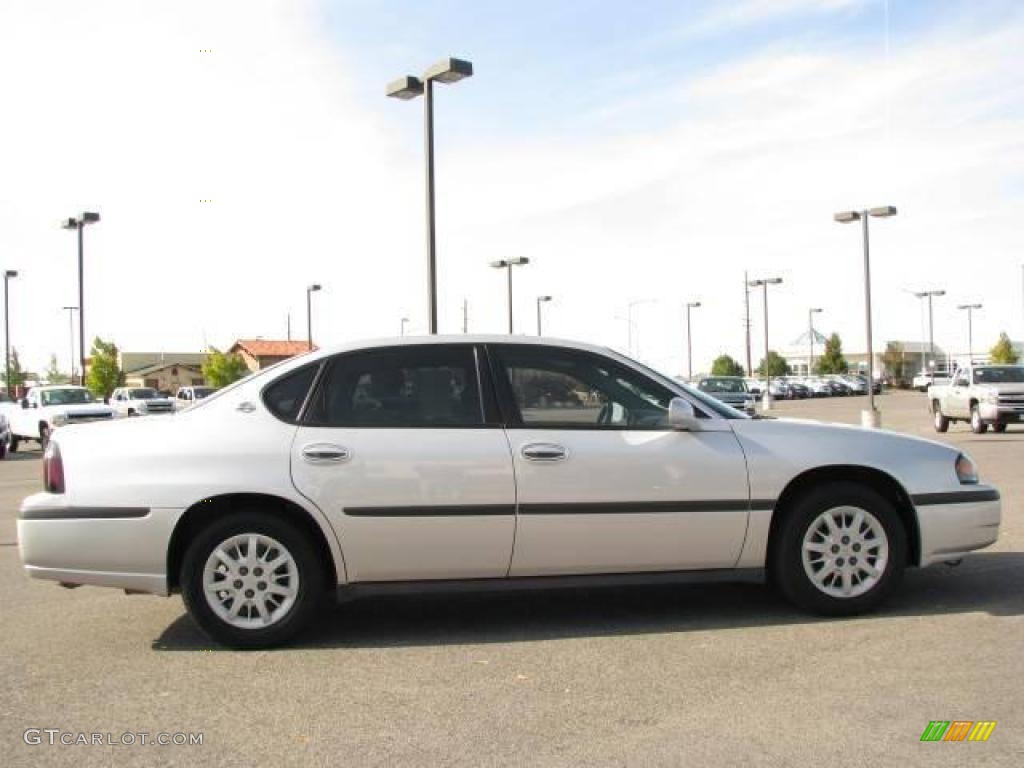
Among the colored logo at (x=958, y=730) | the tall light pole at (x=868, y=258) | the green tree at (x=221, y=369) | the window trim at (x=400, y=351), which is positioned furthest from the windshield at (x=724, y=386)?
the green tree at (x=221, y=369)

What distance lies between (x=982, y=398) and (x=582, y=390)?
20.4m

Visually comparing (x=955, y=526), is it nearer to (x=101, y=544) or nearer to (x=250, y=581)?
(x=250, y=581)

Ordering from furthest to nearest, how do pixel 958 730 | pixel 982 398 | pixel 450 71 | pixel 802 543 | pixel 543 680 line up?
1. pixel 982 398
2. pixel 450 71
3. pixel 802 543
4. pixel 543 680
5. pixel 958 730

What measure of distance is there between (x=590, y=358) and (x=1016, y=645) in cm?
265

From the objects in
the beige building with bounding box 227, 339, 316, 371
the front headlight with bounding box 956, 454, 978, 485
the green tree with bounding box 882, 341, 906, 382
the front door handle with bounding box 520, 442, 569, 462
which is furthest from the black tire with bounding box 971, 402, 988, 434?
the green tree with bounding box 882, 341, 906, 382

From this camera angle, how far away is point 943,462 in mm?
5895

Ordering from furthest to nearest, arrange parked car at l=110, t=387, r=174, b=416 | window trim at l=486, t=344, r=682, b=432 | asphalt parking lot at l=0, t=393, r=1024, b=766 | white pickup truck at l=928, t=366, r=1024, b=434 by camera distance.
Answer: parked car at l=110, t=387, r=174, b=416, white pickup truck at l=928, t=366, r=1024, b=434, window trim at l=486, t=344, r=682, b=432, asphalt parking lot at l=0, t=393, r=1024, b=766

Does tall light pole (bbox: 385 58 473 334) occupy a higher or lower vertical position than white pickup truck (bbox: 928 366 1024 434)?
higher

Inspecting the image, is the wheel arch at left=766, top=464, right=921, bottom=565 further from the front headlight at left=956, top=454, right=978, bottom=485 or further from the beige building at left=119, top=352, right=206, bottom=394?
the beige building at left=119, top=352, right=206, bottom=394

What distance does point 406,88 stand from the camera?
1622 centimetres

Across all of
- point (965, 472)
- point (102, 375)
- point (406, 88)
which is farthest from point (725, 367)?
point (965, 472)

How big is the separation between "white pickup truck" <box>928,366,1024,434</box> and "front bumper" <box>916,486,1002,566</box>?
737 inches

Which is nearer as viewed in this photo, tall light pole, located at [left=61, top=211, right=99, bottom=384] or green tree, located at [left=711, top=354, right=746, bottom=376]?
tall light pole, located at [left=61, top=211, right=99, bottom=384]

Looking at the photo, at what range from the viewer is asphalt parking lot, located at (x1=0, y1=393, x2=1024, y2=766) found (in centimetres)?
393
